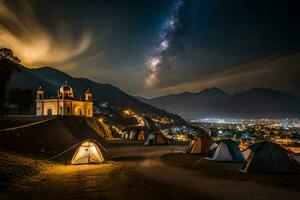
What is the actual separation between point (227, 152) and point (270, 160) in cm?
625

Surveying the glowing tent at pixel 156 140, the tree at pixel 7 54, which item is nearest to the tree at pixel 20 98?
the tree at pixel 7 54

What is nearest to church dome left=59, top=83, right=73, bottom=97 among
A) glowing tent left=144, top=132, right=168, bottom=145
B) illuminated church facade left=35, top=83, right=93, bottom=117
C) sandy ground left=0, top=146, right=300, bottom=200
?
illuminated church facade left=35, top=83, right=93, bottom=117

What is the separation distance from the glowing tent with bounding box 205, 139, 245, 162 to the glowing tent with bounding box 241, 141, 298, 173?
5.61m

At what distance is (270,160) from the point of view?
1894cm

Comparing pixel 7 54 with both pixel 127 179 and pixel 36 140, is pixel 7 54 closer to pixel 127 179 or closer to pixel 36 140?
pixel 36 140

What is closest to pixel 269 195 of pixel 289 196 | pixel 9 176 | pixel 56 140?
pixel 289 196

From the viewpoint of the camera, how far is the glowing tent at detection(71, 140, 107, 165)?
24422 millimetres

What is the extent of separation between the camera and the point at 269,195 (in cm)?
1306

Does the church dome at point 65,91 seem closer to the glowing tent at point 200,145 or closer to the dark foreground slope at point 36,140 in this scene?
the dark foreground slope at point 36,140

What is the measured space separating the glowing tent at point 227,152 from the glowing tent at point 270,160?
561 centimetres

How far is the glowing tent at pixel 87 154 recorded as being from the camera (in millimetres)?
24422

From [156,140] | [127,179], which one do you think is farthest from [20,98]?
[127,179]

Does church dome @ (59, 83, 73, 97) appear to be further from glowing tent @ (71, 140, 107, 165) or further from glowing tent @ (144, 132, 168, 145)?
glowing tent @ (71, 140, 107, 165)

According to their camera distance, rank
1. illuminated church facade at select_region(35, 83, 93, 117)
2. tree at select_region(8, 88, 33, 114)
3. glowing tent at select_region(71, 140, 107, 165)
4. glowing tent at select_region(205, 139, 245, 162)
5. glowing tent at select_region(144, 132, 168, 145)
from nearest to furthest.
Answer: glowing tent at select_region(71, 140, 107, 165) < glowing tent at select_region(205, 139, 245, 162) < glowing tent at select_region(144, 132, 168, 145) < tree at select_region(8, 88, 33, 114) < illuminated church facade at select_region(35, 83, 93, 117)
